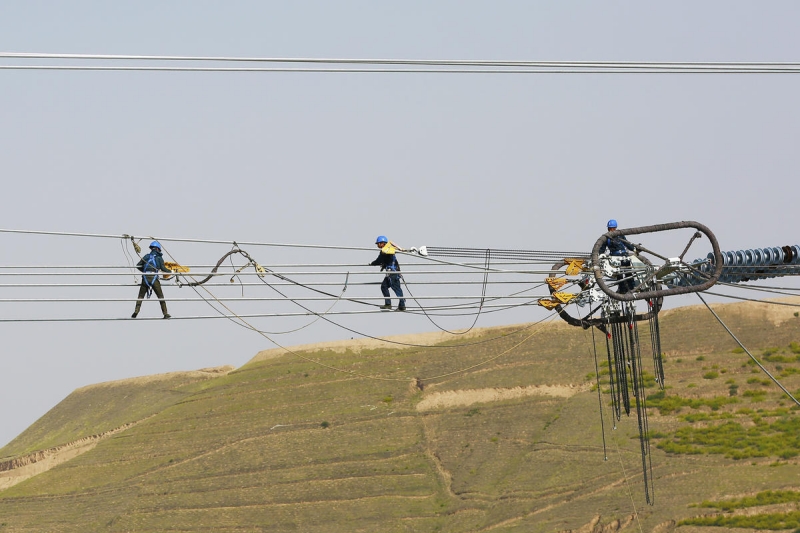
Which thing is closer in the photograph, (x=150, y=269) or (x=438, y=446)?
(x=150, y=269)

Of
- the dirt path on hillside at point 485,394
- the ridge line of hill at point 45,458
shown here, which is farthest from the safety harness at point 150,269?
the ridge line of hill at point 45,458

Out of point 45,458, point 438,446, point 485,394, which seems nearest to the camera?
point 438,446

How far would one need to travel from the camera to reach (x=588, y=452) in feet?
237

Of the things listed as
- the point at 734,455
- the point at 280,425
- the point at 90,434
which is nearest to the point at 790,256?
the point at 734,455

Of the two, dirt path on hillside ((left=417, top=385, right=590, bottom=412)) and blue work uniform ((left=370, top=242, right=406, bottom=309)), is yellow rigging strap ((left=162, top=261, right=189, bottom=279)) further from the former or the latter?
dirt path on hillside ((left=417, top=385, right=590, bottom=412))

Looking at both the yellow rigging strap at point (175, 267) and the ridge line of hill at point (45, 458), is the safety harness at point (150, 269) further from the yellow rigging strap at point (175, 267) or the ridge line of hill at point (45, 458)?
the ridge line of hill at point (45, 458)

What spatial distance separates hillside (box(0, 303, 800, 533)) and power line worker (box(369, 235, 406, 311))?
→ 34.2 m

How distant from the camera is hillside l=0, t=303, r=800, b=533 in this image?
217ft

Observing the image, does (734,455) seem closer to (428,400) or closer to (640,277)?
(428,400)

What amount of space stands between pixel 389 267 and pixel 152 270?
5.99m

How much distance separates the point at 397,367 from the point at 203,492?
79.5 ft

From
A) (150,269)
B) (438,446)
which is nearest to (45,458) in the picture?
(438,446)

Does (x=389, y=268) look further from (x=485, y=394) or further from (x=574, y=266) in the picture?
(x=485, y=394)

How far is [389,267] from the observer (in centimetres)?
2712
